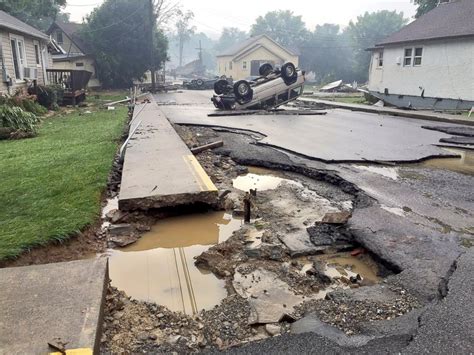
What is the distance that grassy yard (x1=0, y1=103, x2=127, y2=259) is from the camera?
4238 mm

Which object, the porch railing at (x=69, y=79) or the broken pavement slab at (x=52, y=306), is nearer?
the broken pavement slab at (x=52, y=306)

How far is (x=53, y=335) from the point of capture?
8.04 ft

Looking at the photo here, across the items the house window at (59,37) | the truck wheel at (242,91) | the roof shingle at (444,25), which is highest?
the house window at (59,37)

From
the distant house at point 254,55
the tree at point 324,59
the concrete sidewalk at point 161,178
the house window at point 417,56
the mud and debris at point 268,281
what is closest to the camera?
the mud and debris at point 268,281

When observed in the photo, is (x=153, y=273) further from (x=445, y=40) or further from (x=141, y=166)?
(x=445, y=40)

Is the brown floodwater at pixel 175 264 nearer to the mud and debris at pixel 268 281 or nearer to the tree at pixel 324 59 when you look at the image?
the mud and debris at pixel 268 281

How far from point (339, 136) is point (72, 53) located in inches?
1357

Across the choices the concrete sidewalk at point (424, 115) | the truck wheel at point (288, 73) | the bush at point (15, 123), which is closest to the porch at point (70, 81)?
the bush at point (15, 123)

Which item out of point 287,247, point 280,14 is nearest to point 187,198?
point 287,247

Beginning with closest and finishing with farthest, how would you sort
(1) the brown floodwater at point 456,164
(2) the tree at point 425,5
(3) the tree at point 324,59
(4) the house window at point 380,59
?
(1) the brown floodwater at point 456,164
(4) the house window at point 380,59
(2) the tree at point 425,5
(3) the tree at point 324,59

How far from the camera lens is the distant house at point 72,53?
36406 millimetres

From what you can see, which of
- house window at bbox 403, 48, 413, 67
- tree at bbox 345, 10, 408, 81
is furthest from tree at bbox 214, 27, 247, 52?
house window at bbox 403, 48, 413, 67

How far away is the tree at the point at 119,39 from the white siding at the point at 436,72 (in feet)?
71.4

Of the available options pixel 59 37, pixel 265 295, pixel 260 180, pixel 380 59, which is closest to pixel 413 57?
pixel 380 59
